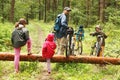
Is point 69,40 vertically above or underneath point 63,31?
underneath

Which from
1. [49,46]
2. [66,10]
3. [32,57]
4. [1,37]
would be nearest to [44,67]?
[32,57]

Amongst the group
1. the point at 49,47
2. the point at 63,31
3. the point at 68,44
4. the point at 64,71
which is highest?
the point at 63,31

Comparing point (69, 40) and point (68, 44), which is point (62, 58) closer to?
point (69, 40)

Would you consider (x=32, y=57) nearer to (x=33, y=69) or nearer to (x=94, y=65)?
(x=33, y=69)

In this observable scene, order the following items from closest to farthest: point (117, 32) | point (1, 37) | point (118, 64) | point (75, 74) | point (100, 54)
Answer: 1. point (75, 74)
2. point (118, 64)
3. point (100, 54)
4. point (1, 37)
5. point (117, 32)

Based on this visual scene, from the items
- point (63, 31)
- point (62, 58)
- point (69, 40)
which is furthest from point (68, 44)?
point (62, 58)

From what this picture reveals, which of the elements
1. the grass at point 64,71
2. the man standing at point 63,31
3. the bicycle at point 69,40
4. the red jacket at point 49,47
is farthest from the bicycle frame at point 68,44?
the red jacket at point 49,47

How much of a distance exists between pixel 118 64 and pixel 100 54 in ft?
3.53

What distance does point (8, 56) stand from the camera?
12.6 meters

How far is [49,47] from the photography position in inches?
462

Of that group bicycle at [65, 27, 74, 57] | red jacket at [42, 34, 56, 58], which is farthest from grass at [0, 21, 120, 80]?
red jacket at [42, 34, 56, 58]

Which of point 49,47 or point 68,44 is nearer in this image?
point 49,47

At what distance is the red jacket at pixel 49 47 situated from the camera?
38.5 feet

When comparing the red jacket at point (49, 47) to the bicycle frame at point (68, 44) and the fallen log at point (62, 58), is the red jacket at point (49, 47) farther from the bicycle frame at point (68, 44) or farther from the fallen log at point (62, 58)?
the bicycle frame at point (68, 44)
